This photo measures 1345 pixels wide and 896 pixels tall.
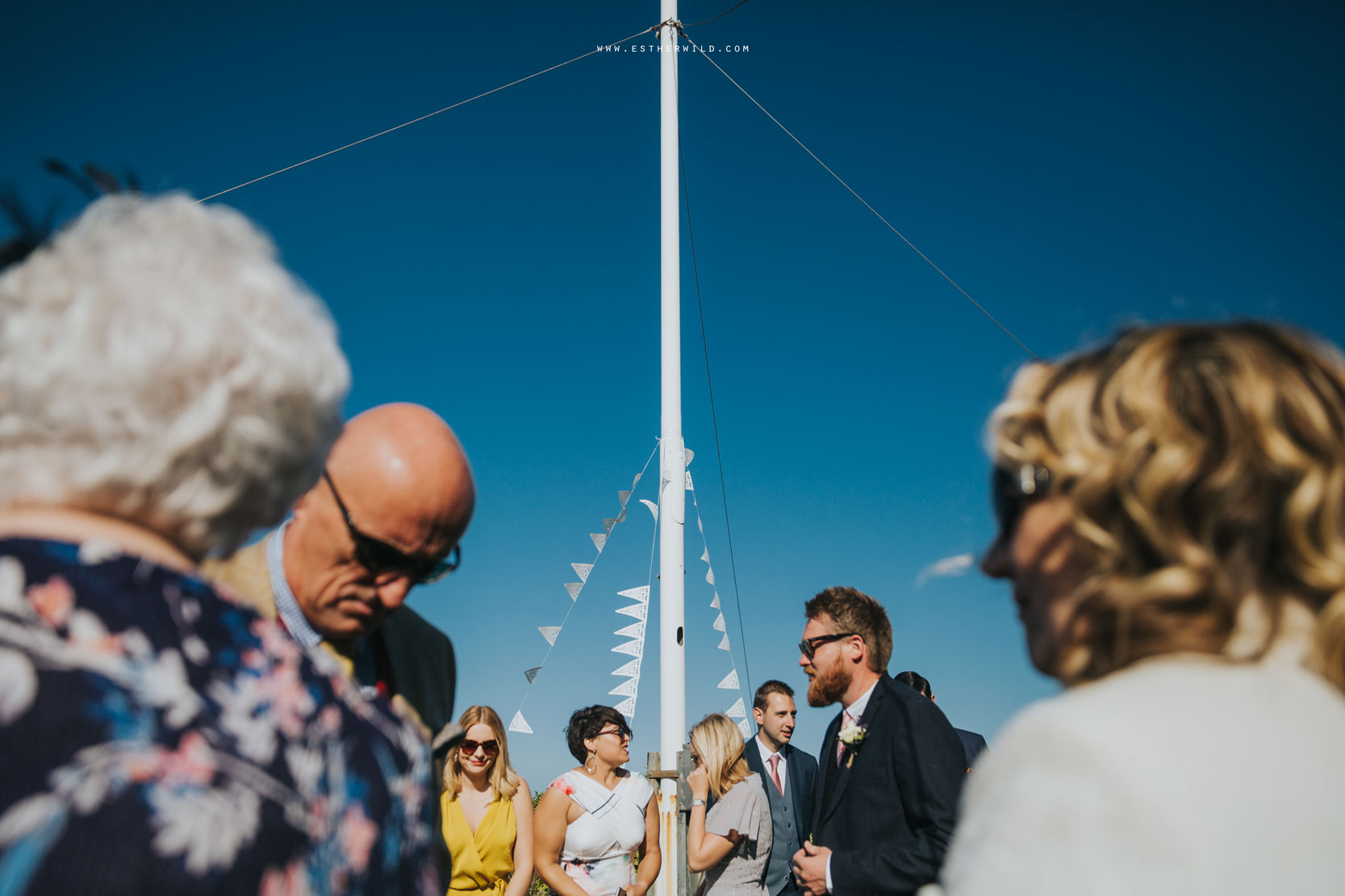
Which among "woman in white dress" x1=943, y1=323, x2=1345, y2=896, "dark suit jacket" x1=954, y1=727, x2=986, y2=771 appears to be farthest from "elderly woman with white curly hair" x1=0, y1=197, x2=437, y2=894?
"dark suit jacket" x1=954, y1=727, x2=986, y2=771

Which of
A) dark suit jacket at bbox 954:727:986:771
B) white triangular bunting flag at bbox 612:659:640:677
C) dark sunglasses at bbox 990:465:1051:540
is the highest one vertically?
white triangular bunting flag at bbox 612:659:640:677

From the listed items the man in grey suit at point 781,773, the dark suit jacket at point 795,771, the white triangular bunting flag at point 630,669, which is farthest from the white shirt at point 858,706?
the white triangular bunting flag at point 630,669

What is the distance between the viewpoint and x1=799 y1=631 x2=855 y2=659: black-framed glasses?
407cm

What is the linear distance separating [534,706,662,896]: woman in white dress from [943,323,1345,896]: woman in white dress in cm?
456

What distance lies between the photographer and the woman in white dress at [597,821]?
5.21 meters

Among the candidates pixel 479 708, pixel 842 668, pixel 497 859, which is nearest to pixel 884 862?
pixel 842 668

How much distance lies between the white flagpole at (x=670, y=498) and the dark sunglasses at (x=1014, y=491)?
5148mm

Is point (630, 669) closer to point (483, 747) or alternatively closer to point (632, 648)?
point (632, 648)

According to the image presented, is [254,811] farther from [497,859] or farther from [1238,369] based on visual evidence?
[497,859]

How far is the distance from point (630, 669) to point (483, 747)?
4.09 meters

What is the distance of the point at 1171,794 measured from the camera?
847 millimetres

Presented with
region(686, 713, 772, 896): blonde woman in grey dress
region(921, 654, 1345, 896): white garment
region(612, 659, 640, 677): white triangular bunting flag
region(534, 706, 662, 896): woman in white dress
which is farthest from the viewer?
region(612, 659, 640, 677): white triangular bunting flag

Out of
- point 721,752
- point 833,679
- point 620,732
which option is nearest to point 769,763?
point 721,752

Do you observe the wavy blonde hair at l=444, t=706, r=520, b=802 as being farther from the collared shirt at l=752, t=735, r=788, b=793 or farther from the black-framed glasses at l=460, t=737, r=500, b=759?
the collared shirt at l=752, t=735, r=788, b=793
